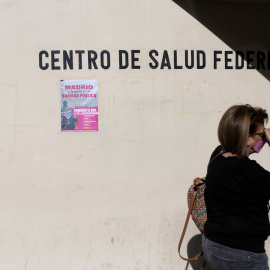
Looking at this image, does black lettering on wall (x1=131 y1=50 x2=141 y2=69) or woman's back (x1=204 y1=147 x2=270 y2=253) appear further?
black lettering on wall (x1=131 y1=50 x2=141 y2=69)

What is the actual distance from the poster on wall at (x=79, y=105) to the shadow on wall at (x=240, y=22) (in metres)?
1.24

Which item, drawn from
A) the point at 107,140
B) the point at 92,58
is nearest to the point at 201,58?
the point at 92,58

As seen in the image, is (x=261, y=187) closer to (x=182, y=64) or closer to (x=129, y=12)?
(x=182, y=64)

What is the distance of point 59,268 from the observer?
15.7ft

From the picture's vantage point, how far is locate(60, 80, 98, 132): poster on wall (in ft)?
15.5

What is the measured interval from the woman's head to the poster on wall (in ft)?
7.06

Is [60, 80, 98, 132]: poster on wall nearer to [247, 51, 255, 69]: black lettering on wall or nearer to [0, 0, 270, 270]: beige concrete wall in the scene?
[0, 0, 270, 270]: beige concrete wall

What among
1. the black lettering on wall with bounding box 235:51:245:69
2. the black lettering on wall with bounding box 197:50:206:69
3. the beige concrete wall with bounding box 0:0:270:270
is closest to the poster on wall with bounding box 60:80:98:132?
the beige concrete wall with bounding box 0:0:270:270

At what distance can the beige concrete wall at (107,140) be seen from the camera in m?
4.69

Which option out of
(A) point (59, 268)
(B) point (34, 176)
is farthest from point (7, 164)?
(A) point (59, 268)

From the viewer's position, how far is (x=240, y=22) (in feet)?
15.7

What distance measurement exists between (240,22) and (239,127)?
238cm

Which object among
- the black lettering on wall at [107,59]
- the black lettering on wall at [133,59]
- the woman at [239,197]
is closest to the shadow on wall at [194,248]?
the black lettering on wall at [133,59]

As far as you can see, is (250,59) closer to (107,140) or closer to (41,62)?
(107,140)
